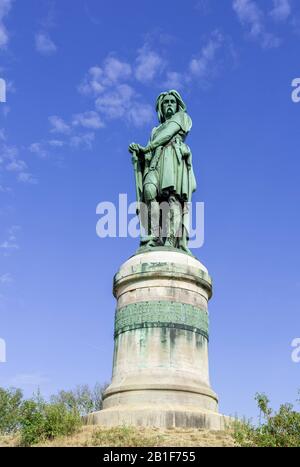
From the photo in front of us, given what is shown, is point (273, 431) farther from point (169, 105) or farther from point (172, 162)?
point (169, 105)

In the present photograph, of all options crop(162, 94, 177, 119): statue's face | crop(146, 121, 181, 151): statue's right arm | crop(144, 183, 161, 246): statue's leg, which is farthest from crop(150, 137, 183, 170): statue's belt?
crop(162, 94, 177, 119): statue's face

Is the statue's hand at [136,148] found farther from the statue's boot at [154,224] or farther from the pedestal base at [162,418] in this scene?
the pedestal base at [162,418]

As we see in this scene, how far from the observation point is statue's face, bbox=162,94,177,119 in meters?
16.5

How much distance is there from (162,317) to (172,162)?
4.95 meters

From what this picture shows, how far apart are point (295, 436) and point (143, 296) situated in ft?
16.1

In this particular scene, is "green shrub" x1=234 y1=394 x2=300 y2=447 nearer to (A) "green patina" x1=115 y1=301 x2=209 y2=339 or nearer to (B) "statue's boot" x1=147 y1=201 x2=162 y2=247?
(A) "green patina" x1=115 y1=301 x2=209 y2=339

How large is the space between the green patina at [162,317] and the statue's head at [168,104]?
6.66m

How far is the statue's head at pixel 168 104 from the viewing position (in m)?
16.5

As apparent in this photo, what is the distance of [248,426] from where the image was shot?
33.6 feet

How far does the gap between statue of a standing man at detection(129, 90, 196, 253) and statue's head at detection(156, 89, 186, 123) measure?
12 centimetres

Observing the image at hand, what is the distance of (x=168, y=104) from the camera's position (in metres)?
16.5
